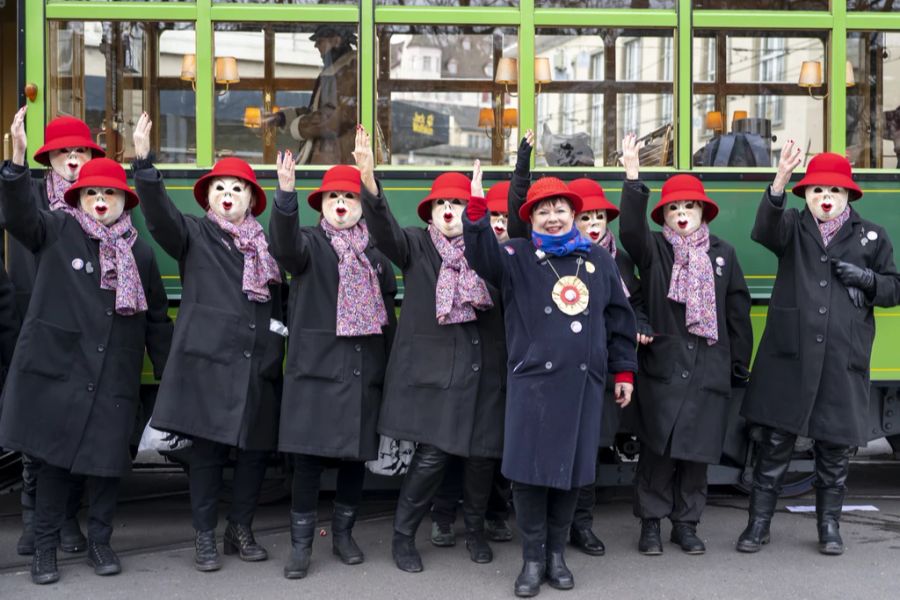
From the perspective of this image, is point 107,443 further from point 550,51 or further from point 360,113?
point 550,51

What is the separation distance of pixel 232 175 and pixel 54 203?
2.84 feet

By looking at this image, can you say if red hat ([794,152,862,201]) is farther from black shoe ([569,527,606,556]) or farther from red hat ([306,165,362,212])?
red hat ([306,165,362,212])

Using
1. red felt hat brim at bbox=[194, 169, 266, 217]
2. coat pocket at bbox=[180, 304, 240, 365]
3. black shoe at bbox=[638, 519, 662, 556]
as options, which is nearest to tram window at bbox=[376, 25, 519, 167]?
red felt hat brim at bbox=[194, 169, 266, 217]

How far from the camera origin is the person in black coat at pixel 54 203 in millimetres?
5348

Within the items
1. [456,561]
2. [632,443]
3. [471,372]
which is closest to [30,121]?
[471,372]

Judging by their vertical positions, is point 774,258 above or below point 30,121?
below

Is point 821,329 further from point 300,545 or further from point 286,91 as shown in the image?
point 286,91

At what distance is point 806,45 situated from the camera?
593cm

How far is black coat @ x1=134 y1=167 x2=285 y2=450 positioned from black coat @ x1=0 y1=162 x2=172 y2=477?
241 millimetres

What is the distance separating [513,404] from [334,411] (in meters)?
0.79

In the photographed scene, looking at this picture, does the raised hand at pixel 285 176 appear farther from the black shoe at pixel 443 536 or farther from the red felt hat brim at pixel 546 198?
the black shoe at pixel 443 536

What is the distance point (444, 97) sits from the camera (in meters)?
5.75

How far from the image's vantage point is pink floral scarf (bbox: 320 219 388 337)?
507 cm

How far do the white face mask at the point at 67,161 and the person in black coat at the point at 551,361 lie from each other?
1.93 m
